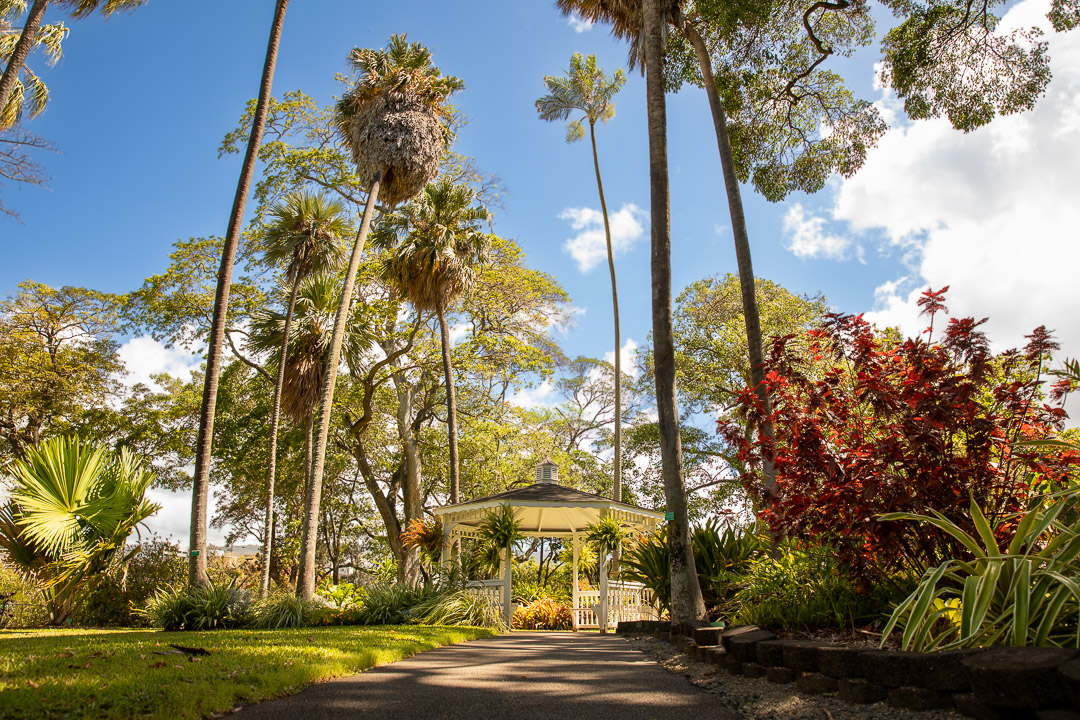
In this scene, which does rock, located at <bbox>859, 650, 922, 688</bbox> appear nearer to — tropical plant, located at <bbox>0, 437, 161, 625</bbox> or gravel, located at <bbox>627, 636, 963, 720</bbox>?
gravel, located at <bbox>627, 636, 963, 720</bbox>

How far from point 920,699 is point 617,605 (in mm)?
10858

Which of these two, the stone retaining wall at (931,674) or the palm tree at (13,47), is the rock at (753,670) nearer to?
the stone retaining wall at (931,674)

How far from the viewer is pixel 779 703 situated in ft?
13.0

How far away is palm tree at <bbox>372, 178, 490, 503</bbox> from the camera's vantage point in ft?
54.4

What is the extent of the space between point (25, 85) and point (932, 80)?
743 inches

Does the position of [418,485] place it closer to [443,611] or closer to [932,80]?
[443,611]

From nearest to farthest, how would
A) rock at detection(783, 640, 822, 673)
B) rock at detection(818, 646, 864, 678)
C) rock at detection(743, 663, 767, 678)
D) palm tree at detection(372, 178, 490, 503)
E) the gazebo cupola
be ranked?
rock at detection(818, 646, 864, 678), rock at detection(783, 640, 822, 673), rock at detection(743, 663, 767, 678), the gazebo cupola, palm tree at detection(372, 178, 490, 503)

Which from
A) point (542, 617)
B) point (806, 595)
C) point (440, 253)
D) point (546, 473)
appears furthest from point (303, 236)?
point (806, 595)

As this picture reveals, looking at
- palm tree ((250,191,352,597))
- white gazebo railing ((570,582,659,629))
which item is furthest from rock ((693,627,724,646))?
palm tree ((250,191,352,597))

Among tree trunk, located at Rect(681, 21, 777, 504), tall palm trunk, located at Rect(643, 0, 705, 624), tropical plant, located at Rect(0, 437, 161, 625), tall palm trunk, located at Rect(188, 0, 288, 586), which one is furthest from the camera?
tall palm trunk, located at Rect(188, 0, 288, 586)

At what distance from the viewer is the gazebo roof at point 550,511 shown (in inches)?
521

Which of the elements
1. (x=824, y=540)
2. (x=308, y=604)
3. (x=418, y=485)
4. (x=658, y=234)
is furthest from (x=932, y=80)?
(x=418, y=485)

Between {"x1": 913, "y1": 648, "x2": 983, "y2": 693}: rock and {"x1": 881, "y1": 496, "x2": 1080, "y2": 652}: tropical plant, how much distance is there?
263 millimetres

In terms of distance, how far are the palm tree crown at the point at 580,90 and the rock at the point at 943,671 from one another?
64.5 feet
